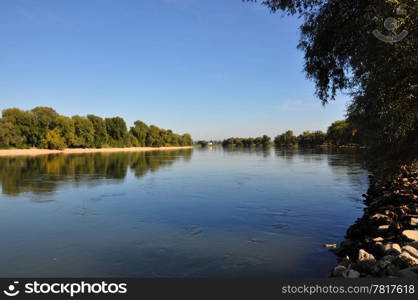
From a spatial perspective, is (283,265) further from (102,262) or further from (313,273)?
(102,262)

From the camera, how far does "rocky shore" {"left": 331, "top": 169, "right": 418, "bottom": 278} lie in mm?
7949

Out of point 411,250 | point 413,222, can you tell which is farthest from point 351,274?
point 413,222

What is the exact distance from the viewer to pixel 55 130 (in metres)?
113

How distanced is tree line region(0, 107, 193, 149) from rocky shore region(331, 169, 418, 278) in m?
105

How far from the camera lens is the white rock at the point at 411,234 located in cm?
1023

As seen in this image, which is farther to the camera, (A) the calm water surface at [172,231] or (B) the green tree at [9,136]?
(B) the green tree at [9,136]

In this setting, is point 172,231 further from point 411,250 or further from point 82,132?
point 82,132

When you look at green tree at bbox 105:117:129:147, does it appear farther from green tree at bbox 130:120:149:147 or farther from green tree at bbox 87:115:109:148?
green tree at bbox 130:120:149:147

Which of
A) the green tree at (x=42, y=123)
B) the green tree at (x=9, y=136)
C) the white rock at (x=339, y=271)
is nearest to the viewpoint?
the white rock at (x=339, y=271)

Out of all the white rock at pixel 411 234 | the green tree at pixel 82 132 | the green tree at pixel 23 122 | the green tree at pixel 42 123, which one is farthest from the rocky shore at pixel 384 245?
the green tree at pixel 82 132

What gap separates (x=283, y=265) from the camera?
10094mm

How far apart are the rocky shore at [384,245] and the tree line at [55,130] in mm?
105180

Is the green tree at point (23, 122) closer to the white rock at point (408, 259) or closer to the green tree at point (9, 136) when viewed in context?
the green tree at point (9, 136)

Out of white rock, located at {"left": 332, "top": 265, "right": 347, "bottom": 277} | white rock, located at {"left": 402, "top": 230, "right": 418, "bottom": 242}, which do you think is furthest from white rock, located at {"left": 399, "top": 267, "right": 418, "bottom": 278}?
white rock, located at {"left": 402, "top": 230, "right": 418, "bottom": 242}
